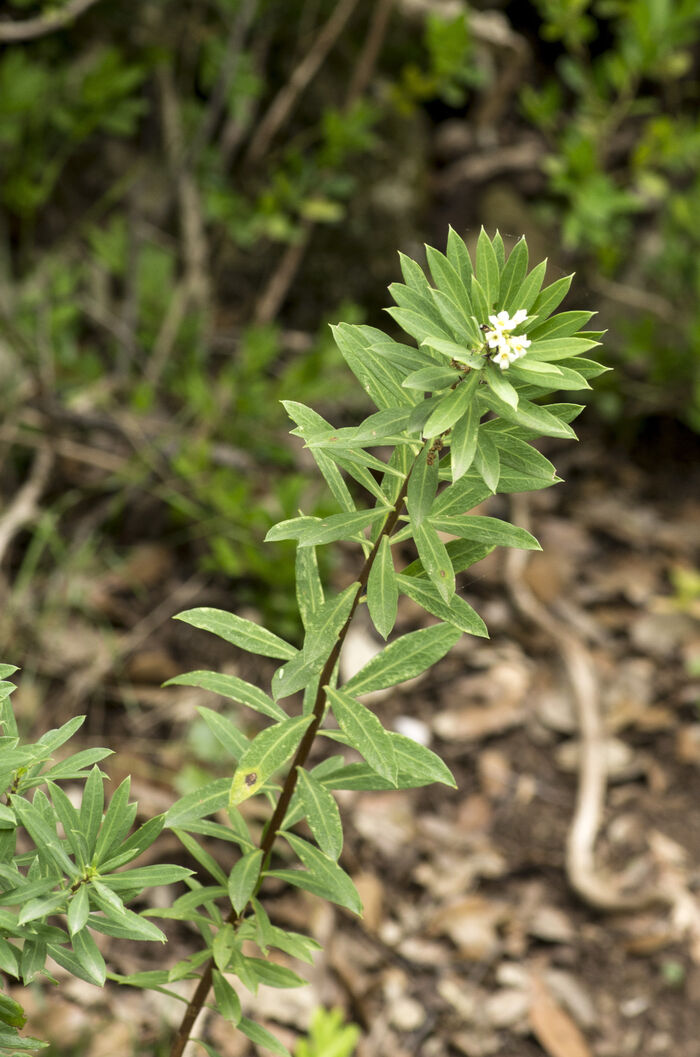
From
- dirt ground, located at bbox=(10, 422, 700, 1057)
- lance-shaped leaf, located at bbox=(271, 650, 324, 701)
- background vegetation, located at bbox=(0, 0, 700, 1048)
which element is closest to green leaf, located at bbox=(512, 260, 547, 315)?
lance-shaped leaf, located at bbox=(271, 650, 324, 701)

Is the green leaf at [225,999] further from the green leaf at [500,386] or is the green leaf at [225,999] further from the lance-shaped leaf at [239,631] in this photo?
the green leaf at [500,386]

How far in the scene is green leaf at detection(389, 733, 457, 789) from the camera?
910 millimetres

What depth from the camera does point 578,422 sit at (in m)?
3.81

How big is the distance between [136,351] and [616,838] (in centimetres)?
211

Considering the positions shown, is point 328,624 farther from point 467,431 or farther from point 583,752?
point 583,752

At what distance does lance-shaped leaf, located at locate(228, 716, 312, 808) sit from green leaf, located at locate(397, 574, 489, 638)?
169 mm

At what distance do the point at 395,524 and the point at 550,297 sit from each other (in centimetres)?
25

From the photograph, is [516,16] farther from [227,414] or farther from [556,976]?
[556,976]

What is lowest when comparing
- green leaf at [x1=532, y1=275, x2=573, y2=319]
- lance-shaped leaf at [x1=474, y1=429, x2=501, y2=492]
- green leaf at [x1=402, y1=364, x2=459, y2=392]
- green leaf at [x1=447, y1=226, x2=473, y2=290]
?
lance-shaped leaf at [x1=474, y1=429, x2=501, y2=492]

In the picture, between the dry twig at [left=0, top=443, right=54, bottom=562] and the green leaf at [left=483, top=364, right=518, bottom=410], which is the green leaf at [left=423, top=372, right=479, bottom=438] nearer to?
the green leaf at [left=483, top=364, right=518, bottom=410]

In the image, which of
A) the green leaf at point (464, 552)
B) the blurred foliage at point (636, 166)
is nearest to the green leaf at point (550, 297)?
the green leaf at point (464, 552)

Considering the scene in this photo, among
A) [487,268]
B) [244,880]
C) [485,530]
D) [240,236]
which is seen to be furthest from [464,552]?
[240,236]

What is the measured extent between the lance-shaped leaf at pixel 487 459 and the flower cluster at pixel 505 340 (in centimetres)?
7

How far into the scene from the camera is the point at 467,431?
2.63ft
